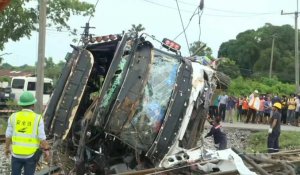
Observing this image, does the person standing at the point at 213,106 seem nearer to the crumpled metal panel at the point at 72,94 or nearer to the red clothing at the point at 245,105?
the crumpled metal panel at the point at 72,94

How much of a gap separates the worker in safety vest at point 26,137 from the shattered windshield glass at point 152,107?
106 centimetres

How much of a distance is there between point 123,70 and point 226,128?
13.9 meters

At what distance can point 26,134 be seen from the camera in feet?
21.4

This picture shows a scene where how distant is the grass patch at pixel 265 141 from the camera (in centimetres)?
1535

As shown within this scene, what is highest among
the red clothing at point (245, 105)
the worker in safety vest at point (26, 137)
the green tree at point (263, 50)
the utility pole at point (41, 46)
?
the green tree at point (263, 50)

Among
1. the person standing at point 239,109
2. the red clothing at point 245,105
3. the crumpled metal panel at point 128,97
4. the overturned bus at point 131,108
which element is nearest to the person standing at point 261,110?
the red clothing at point 245,105

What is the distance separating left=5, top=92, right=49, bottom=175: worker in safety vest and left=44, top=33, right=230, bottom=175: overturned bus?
0.42 metres

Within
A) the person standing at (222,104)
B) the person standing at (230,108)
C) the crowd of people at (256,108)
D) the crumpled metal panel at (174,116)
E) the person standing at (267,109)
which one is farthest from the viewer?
the person standing at (230,108)

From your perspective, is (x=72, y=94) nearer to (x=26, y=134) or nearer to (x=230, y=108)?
(x=26, y=134)

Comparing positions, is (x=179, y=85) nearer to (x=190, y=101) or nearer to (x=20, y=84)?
(x=190, y=101)

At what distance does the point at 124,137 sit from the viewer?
6926 millimetres

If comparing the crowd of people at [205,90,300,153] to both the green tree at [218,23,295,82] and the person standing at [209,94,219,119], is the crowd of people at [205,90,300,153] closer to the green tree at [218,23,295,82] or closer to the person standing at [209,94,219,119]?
the person standing at [209,94,219,119]

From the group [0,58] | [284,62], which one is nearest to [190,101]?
[0,58]

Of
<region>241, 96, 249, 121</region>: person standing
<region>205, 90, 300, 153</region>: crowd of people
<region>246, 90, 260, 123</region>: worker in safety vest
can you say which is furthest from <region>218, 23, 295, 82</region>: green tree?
<region>246, 90, 260, 123</region>: worker in safety vest
